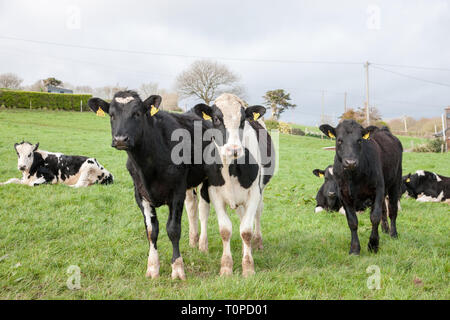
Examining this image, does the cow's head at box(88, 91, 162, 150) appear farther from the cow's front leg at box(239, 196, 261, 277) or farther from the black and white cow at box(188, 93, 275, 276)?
the cow's front leg at box(239, 196, 261, 277)

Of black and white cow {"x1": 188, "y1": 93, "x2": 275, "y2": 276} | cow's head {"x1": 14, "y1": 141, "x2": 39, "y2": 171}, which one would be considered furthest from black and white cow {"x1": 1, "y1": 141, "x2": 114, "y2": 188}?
black and white cow {"x1": 188, "y1": 93, "x2": 275, "y2": 276}

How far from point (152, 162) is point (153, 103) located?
733 mm

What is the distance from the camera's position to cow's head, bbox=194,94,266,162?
14.2 ft

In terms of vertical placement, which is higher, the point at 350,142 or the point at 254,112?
the point at 254,112

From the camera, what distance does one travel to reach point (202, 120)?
18.4ft

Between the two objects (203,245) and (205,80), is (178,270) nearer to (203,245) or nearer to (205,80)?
(203,245)

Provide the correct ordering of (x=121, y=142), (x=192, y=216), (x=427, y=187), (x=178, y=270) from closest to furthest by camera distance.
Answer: (x=121, y=142) < (x=178, y=270) < (x=192, y=216) < (x=427, y=187)

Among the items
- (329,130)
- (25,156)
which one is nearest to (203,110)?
(329,130)

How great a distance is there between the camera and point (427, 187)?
10922 millimetres

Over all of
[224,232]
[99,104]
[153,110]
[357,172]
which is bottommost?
[224,232]

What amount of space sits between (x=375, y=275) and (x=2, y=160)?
43.5ft

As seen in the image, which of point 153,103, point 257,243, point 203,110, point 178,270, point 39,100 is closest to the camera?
point 178,270

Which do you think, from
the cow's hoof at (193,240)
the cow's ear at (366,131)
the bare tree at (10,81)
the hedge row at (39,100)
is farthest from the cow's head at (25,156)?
the bare tree at (10,81)
